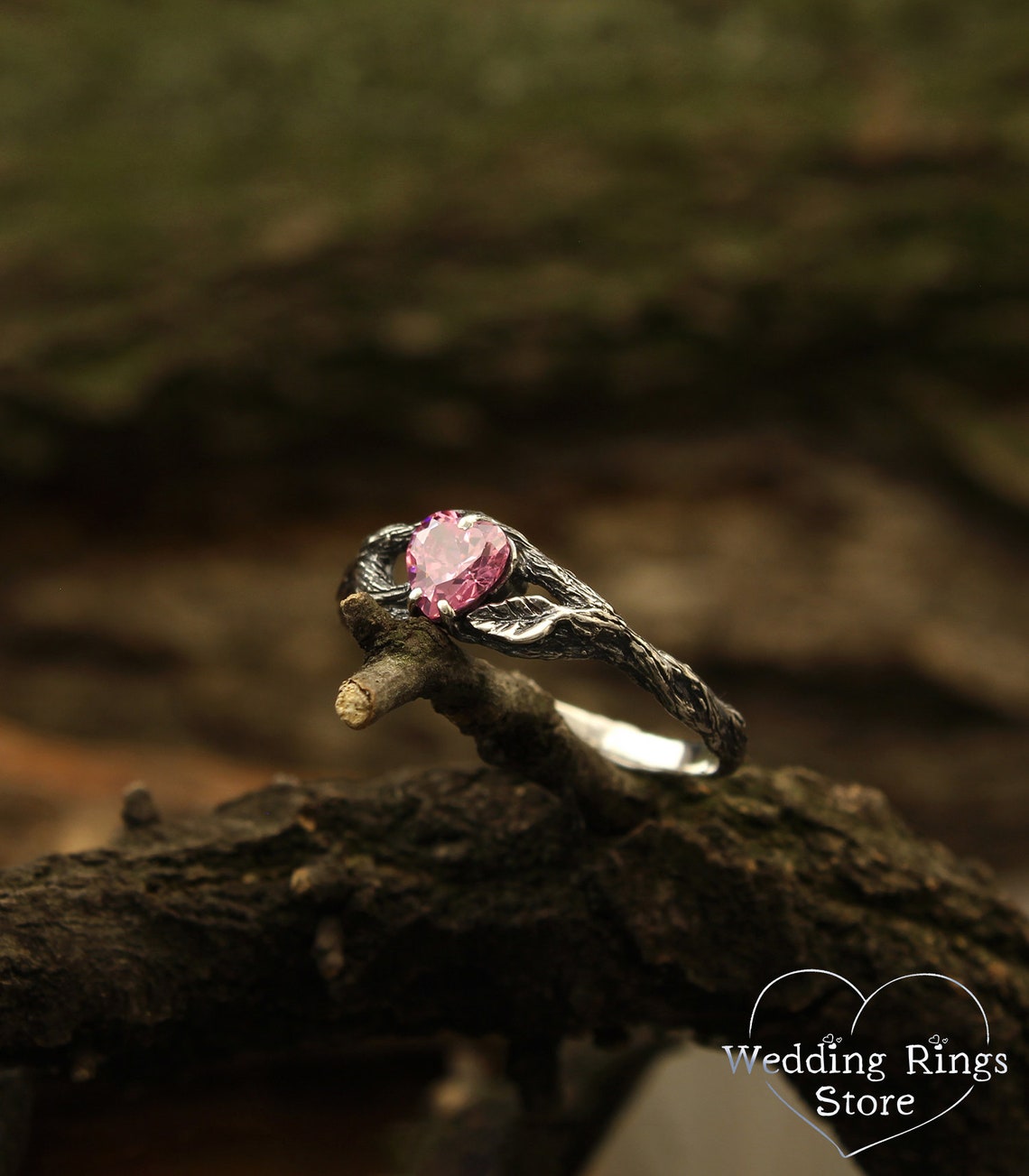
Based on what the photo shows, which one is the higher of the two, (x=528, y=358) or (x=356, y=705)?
(x=528, y=358)

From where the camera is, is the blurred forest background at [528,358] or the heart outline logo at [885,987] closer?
the heart outline logo at [885,987]

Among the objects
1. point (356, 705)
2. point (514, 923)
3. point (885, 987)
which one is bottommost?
point (885, 987)

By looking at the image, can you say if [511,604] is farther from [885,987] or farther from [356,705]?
[885,987]

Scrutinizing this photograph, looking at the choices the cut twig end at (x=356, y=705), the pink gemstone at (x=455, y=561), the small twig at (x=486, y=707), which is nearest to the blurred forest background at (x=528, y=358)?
the small twig at (x=486, y=707)

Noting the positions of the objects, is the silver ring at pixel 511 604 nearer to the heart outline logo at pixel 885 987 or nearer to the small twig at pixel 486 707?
the small twig at pixel 486 707

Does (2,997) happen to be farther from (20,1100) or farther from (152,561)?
(152,561)

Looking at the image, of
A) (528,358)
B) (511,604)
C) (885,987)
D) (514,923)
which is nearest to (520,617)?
(511,604)

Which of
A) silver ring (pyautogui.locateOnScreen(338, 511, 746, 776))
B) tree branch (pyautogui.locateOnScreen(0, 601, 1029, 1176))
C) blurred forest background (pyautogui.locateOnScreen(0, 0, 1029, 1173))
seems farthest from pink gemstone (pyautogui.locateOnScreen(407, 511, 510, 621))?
blurred forest background (pyautogui.locateOnScreen(0, 0, 1029, 1173))
